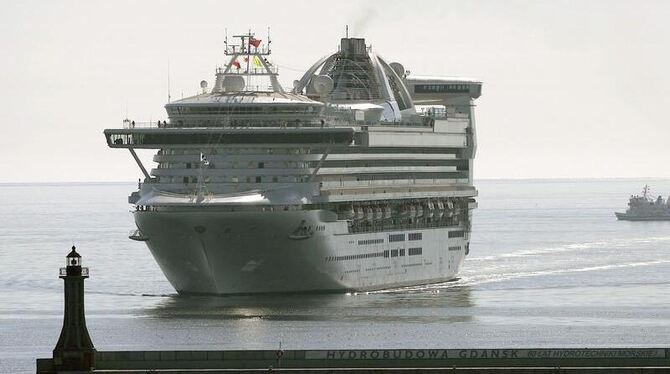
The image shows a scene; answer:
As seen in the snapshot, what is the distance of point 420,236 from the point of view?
110438 millimetres

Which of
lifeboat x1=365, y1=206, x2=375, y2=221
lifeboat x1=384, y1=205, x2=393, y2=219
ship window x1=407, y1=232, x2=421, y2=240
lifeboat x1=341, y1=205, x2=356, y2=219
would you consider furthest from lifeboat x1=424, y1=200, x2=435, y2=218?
lifeboat x1=341, y1=205, x2=356, y2=219

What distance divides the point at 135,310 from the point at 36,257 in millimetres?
43990

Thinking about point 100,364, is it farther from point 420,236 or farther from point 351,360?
point 420,236

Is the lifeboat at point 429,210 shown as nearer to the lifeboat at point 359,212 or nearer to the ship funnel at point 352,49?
the ship funnel at point 352,49

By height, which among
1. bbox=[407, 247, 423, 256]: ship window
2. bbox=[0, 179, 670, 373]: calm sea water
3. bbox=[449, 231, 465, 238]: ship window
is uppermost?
bbox=[449, 231, 465, 238]: ship window

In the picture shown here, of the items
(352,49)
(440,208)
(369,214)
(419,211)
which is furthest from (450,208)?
(369,214)

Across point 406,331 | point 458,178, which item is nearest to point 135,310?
point 406,331

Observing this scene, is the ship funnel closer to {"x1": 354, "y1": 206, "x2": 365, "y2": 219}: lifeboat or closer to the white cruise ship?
the white cruise ship

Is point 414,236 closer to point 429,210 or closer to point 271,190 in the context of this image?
point 429,210

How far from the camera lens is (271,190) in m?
96.6

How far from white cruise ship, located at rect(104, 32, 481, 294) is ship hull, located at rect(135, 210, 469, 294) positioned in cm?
4

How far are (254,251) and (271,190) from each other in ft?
9.25

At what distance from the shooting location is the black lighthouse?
2261 inches

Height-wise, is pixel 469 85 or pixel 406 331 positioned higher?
pixel 469 85
